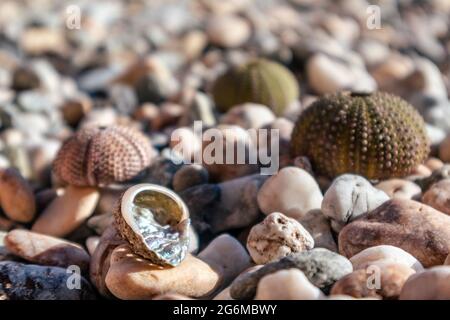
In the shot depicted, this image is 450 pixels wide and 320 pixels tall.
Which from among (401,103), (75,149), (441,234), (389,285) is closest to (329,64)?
(401,103)

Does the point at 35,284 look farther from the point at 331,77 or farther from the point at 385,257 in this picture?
the point at 331,77

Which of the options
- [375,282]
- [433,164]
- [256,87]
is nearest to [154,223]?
[375,282]

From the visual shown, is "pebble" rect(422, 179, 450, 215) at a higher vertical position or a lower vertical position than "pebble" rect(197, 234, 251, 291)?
higher

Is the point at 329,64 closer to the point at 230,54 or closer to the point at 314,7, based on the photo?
the point at 230,54

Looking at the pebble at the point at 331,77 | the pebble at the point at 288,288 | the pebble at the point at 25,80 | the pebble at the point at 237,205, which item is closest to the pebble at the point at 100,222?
the pebble at the point at 237,205

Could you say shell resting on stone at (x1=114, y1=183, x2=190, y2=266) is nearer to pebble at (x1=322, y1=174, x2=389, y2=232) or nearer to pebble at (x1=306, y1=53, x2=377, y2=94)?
pebble at (x1=322, y1=174, x2=389, y2=232)

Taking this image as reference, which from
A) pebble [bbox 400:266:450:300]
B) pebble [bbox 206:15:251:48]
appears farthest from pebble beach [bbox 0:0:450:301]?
pebble [bbox 206:15:251:48]

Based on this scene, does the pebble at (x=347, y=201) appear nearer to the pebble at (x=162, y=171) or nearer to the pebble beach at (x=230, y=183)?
the pebble beach at (x=230, y=183)
